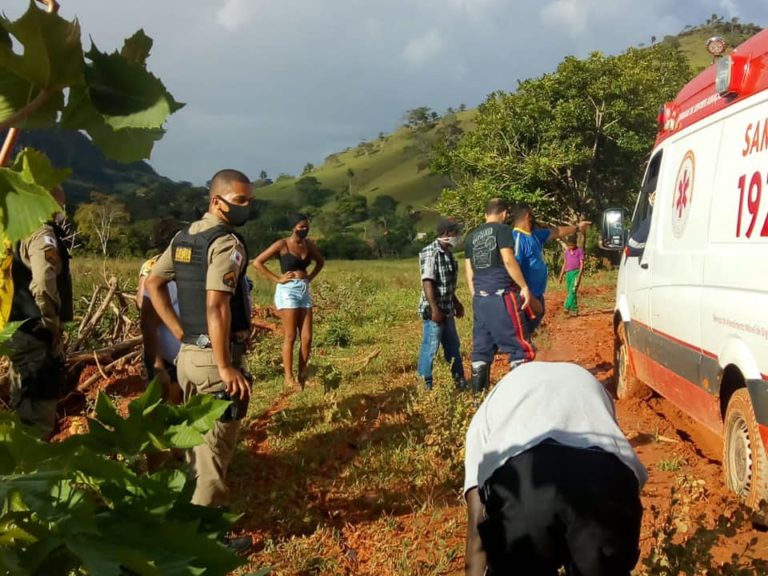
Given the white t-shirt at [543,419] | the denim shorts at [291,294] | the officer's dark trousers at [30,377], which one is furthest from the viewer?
the denim shorts at [291,294]

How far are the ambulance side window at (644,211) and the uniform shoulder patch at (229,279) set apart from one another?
10.9 ft

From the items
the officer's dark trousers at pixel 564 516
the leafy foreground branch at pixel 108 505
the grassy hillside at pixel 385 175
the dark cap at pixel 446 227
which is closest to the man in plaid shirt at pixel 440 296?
the dark cap at pixel 446 227

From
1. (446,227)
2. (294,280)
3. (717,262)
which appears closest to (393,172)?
(294,280)

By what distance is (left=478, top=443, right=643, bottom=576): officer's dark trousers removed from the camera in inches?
79.4

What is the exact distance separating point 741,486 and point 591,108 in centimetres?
2338

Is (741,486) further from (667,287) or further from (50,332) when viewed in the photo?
(50,332)

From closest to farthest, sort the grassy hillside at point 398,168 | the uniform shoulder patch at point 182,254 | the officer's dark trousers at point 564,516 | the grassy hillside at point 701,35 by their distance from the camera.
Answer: the officer's dark trousers at point 564,516, the uniform shoulder patch at point 182,254, the grassy hillside at point 701,35, the grassy hillside at point 398,168

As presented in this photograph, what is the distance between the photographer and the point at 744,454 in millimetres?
3914

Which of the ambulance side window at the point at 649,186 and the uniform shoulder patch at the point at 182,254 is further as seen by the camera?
the ambulance side window at the point at 649,186

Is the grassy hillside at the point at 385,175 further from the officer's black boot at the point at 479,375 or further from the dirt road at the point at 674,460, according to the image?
the officer's black boot at the point at 479,375

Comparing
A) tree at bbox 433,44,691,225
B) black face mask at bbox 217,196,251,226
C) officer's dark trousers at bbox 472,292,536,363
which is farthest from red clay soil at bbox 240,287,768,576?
tree at bbox 433,44,691,225

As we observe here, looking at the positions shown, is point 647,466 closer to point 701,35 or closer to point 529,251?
point 529,251

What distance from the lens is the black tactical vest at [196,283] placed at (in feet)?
11.4

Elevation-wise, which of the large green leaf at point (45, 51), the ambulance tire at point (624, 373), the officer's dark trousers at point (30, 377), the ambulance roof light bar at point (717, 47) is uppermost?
the ambulance roof light bar at point (717, 47)
